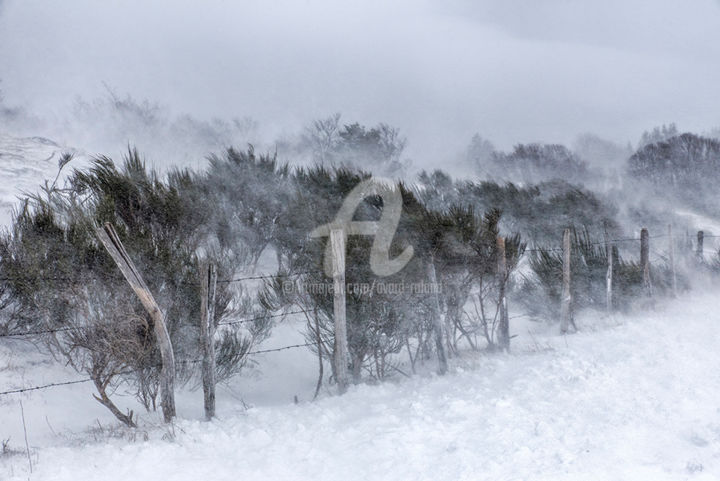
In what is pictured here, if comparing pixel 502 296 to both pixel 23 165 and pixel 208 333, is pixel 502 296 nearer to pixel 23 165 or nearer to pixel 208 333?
pixel 208 333

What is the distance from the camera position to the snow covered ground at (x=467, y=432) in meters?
3.51

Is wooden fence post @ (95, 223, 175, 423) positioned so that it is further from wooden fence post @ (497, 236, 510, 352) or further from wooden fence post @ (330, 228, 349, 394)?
wooden fence post @ (497, 236, 510, 352)

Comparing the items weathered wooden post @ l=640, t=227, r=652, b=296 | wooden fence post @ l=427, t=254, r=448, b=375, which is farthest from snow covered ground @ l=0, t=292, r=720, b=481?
weathered wooden post @ l=640, t=227, r=652, b=296

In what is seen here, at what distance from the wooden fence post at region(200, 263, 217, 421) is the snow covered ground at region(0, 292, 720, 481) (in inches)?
10.2

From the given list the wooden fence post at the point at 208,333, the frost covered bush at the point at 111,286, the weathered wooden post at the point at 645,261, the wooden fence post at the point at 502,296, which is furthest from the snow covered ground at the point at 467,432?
the weathered wooden post at the point at 645,261

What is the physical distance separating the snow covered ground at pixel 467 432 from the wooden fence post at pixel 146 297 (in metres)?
0.35

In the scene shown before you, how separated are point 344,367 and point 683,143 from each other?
35.6 m

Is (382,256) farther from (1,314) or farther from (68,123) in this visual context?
(68,123)

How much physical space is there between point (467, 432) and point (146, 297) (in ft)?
10.8

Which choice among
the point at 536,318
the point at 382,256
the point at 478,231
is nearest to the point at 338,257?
the point at 382,256

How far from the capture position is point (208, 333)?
513 cm

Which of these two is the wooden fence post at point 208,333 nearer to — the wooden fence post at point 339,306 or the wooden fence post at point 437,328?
the wooden fence post at point 339,306

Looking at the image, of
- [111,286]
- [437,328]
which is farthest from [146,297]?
[437,328]

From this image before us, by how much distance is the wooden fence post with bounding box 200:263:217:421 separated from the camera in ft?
16.7
